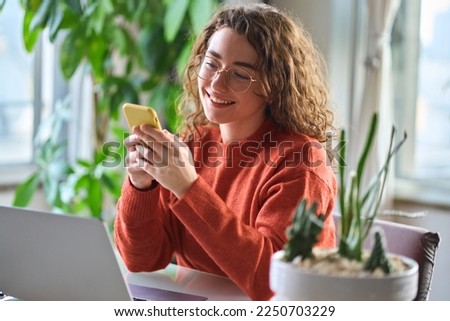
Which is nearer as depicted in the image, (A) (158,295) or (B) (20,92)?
(A) (158,295)

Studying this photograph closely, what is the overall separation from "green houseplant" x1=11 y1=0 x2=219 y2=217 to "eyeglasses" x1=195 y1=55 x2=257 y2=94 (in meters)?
1.14

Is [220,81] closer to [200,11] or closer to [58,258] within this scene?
[58,258]

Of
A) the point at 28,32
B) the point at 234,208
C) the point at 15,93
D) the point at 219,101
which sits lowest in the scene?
the point at 234,208

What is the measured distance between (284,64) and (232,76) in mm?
136

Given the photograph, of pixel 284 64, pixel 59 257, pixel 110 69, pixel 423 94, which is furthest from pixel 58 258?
pixel 423 94

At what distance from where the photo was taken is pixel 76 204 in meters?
3.38

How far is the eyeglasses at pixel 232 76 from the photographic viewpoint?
1688 mm

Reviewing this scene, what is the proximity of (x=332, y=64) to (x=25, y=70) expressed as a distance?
1.41 m

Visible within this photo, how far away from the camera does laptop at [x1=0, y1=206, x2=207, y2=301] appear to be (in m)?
1.30

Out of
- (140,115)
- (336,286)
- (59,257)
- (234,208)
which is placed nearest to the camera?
(336,286)

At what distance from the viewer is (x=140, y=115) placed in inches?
58.2

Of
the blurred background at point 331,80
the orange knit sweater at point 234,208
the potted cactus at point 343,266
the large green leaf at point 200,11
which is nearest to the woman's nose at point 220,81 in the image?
the orange knit sweater at point 234,208

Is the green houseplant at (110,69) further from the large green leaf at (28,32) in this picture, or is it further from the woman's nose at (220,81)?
the woman's nose at (220,81)

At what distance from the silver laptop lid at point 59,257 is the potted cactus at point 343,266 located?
35cm
